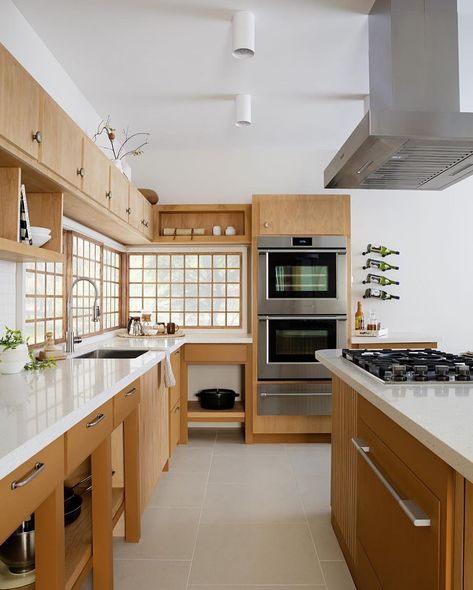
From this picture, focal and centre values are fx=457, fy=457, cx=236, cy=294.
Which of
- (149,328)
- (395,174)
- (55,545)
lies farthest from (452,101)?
(149,328)

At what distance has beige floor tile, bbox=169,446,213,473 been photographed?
3.33 m

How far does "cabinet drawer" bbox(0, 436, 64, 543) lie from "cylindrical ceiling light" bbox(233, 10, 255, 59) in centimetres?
206

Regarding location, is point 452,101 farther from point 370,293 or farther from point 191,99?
point 370,293

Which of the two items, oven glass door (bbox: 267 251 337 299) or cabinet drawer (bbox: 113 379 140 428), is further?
oven glass door (bbox: 267 251 337 299)

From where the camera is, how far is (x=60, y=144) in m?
2.05

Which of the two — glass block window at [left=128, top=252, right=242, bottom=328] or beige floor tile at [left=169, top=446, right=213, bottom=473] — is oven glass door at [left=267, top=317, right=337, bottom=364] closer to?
glass block window at [left=128, top=252, right=242, bottom=328]

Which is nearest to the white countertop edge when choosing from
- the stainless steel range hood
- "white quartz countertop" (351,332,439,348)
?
the stainless steel range hood

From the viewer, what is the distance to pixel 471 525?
0.97m

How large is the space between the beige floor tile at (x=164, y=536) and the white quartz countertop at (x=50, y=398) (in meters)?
0.90

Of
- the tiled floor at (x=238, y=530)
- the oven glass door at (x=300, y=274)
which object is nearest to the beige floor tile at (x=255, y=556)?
the tiled floor at (x=238, y=530)

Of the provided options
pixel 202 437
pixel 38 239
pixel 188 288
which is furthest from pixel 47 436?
pixel 188 288

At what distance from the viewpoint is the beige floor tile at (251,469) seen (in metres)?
3.13

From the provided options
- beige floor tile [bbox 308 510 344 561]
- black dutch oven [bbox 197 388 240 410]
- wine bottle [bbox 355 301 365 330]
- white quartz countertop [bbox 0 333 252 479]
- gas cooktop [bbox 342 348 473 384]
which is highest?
wine bottle [bbox 355 301 365 330]

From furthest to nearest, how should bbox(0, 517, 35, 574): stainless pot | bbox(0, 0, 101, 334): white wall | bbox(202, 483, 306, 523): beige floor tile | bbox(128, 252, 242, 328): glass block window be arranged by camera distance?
1. bbox(128, 252, 242, 328): glass block window
2. bbox(202, 483, 306, 523): beige floor tile
3. bbox(0, 0, 101, 334): white wall
4. bbox(0, 517, 35, 574): stainless pot
